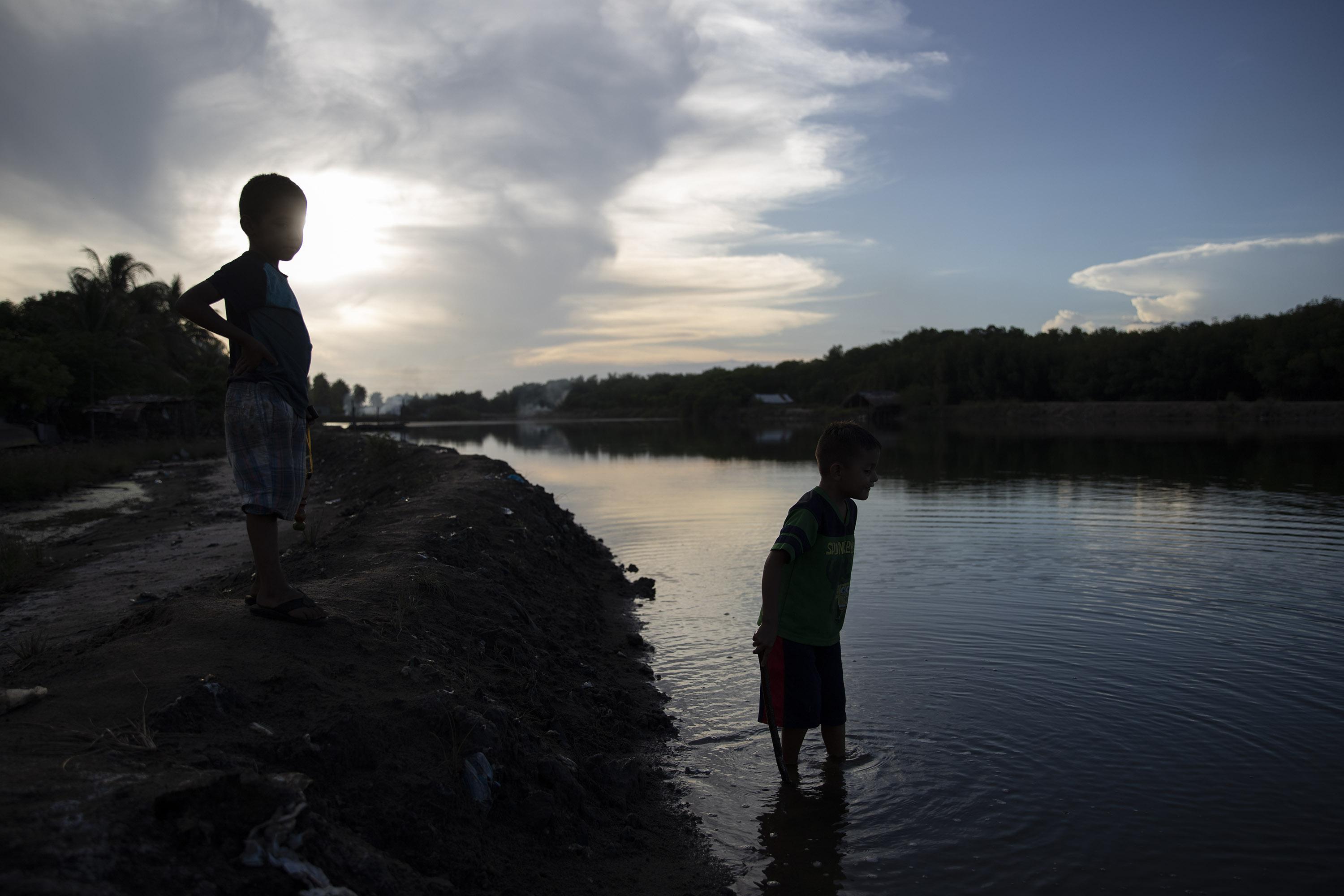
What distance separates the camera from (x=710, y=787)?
4277mm

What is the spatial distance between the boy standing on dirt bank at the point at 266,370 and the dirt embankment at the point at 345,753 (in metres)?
0.40

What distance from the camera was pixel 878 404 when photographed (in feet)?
253

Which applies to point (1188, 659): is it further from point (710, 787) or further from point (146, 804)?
point (146, 804)

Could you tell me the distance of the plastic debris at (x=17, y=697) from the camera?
2.85 m

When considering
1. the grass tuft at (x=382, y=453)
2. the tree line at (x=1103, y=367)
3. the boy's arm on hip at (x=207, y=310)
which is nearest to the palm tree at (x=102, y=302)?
the grass tuft at (x=382, y=453)

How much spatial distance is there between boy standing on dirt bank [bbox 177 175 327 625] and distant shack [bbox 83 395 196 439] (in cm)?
3259

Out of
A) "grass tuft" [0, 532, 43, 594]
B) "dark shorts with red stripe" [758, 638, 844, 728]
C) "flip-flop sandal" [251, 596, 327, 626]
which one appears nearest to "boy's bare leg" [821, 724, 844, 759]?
"dark shorts with red stripe" [758, 638, 844, 728]

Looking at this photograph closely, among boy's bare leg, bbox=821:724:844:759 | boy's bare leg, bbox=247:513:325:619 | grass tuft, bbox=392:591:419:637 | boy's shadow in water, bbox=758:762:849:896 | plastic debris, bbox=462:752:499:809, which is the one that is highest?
boy's bare leg, bbox=247:513:325:619

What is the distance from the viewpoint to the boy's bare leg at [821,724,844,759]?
4.33m

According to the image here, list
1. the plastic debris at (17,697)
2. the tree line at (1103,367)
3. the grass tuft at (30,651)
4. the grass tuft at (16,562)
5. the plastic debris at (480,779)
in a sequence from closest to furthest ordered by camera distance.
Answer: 1. the plastic debris at (17,697)
2. the plastic debris at (480,779)
3. the grass tuft at (30,651)
4. the grass tuft at (16,562)
5. the tree line at (1103,367)

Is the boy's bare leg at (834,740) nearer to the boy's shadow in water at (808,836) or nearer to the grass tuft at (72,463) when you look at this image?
the boy's shadow in water at (808,836)

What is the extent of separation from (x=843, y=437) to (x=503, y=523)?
5.66 meters

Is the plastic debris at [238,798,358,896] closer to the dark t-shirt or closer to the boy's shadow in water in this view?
the boy's shadow in water

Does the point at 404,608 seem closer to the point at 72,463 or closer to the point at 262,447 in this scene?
the point at 262,447
